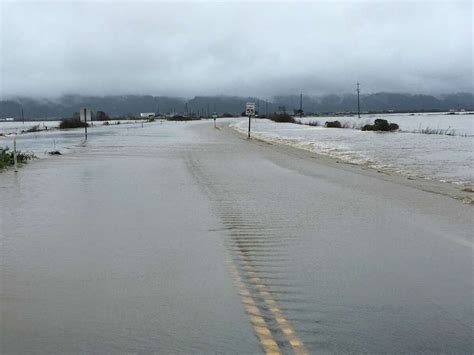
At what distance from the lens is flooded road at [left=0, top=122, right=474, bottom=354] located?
4.68 meters

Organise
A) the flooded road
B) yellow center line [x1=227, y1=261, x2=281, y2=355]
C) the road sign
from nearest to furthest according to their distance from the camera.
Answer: yellow center line [x1=227, y1=261, x2=281, y2=355] → the flooded road → the road sign

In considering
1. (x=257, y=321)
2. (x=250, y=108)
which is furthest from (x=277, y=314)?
(x=250, y=108)

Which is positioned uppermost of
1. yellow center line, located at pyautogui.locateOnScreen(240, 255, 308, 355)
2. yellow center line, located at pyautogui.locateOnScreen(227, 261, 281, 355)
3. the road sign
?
the road sign

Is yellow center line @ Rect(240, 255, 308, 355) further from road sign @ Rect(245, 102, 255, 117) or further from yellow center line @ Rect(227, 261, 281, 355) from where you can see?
road sign @ Rect(245, 102, 255, 117)

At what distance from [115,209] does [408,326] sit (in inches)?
303

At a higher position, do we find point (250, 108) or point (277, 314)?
point (250, 108)

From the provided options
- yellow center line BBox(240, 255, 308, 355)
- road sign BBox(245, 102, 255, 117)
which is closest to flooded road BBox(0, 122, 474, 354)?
yellow center line BBox(240, 255, 308, 355)

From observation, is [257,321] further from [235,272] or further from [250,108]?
[250,108]

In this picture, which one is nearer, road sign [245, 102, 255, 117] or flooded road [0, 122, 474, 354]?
flooded road [0, 122, 474, 354]

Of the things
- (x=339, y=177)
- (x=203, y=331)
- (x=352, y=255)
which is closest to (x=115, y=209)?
(x=352, y=255)

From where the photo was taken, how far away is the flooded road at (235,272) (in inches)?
184

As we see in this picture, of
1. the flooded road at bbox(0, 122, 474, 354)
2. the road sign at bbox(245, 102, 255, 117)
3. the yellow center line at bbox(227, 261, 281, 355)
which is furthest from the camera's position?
the road sign at bbox(245, 102, 255, 117)

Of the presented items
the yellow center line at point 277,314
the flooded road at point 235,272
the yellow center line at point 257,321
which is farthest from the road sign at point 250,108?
the yellow center line at point 257,321

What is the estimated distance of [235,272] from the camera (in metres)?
6.69
